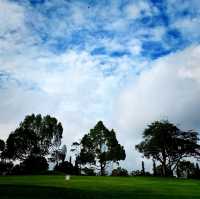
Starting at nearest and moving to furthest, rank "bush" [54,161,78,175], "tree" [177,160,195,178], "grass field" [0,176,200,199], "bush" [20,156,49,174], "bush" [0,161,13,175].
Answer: "grass field" [0,176,200,199], "bush" [20,156,49,174], "bush" [0,161,13,175], "bush" [54,161,78,175], "tree" [177,160,195,178]

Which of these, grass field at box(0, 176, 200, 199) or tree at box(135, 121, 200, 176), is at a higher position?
tree at box(135, 121, 200, 176)

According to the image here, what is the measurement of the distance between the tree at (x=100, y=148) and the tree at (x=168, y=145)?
638 cm

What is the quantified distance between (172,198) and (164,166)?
6473cm

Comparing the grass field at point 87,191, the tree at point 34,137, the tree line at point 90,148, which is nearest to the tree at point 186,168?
the tree line at point 90,148

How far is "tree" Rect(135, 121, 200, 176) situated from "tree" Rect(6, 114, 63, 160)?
2437 cm

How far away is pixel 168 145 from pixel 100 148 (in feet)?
59.8

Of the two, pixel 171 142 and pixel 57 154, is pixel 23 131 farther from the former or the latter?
pixel 171 142

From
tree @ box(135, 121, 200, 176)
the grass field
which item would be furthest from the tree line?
the grass field

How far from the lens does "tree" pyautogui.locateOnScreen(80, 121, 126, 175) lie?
9184 centimetres

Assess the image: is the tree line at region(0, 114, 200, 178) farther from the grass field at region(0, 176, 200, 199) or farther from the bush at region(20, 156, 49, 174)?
the grass field at region(0, 176, 200, 199)

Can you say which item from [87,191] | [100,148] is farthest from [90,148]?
[87,191]

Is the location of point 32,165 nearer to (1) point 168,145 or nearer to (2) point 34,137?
(2) point 34,137

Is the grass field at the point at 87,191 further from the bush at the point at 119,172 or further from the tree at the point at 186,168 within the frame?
the tree at the point at 186,168

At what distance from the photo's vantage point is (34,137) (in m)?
91.1
